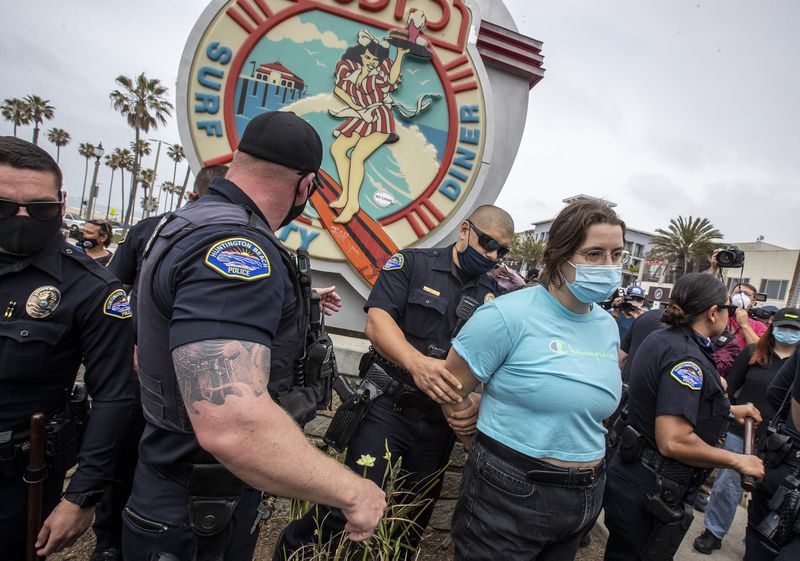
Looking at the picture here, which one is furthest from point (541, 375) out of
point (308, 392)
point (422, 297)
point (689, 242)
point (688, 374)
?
point (689, 242)

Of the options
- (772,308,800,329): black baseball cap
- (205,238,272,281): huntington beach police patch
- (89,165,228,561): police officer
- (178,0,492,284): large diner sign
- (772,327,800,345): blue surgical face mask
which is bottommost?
(89,165,228,561): police officer

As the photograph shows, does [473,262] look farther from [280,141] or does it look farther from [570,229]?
[280,141]

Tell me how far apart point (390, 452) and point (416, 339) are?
0.61 m

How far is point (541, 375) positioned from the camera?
1529 mm

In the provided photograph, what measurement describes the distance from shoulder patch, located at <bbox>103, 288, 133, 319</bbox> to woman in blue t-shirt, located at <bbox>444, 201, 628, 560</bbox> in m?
1.27

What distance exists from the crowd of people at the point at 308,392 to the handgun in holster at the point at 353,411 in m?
0.02

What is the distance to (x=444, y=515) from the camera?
3084 mm

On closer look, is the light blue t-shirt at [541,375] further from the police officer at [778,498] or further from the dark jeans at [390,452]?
the police officer at [778,498]

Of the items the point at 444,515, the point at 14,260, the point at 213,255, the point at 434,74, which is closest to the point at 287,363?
the point at 213,255

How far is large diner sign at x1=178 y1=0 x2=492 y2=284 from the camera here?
3393mm

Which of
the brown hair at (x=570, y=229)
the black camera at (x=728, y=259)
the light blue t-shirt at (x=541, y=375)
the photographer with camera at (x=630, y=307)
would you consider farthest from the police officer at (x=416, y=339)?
the photographer with camera at (x=630, y=307)

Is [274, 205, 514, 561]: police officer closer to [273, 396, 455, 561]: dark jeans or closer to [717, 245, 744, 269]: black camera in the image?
[273, 396, 455, 561]: dark jeans

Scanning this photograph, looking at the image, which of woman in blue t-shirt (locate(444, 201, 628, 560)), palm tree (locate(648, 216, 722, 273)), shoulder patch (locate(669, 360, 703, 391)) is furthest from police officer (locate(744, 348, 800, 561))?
palm tree (locate(648, 216, 722, 273))

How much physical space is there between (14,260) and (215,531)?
1.15m
